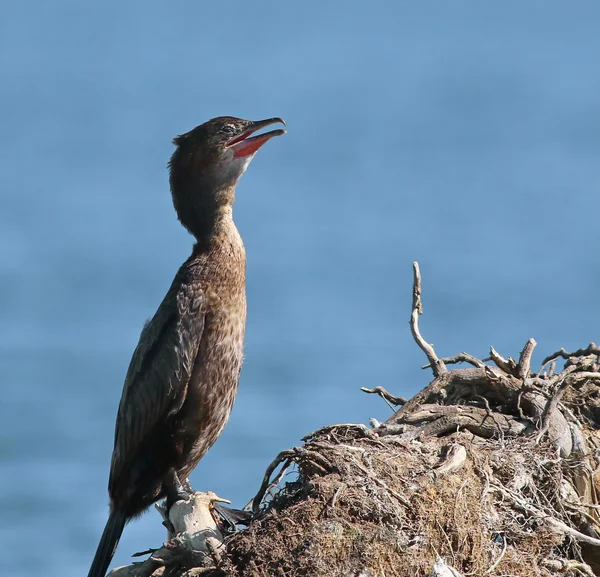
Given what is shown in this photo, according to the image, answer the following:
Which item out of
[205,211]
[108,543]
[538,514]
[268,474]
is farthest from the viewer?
[205,211]

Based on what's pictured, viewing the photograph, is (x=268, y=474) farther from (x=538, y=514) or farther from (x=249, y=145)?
(x=249, y=145)

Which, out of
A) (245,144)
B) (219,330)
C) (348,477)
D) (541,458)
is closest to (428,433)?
(541,458)

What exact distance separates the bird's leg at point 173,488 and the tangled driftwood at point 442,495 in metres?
0.79

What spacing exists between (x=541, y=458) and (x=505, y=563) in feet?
2.80

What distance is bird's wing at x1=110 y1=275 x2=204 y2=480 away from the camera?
6.74m

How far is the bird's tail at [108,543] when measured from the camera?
6.64 metres

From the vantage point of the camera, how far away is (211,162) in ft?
24.6

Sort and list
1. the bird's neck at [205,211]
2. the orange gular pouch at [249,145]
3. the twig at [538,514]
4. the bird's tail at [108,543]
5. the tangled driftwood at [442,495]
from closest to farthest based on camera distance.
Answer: the tangled driftwood at [442,495]
the twig at [538,514]
the bird's tail at [108,543]
the bird's neck at [205,211]
the orange gular pouch at [249,145]

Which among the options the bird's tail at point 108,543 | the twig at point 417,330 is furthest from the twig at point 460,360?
the bird's tail at point 108,543

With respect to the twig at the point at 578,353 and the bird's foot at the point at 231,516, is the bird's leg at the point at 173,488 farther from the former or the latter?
the twig at the point at 578,353

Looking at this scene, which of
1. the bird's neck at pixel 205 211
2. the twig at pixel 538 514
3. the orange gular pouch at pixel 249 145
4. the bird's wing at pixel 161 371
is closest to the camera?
the twig at pixel 538 514

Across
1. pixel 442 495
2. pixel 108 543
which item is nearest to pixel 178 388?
pixel 108 543

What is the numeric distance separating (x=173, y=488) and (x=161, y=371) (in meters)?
0.72

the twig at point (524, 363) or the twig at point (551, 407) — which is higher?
the twig at point (524, 363)
